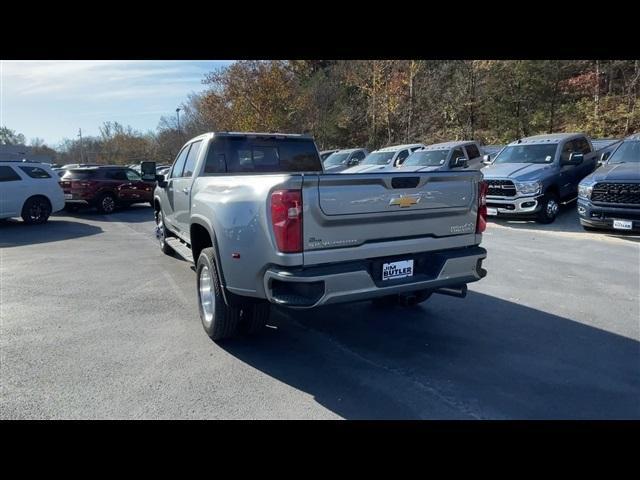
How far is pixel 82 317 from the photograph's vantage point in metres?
5.03

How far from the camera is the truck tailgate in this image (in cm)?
321

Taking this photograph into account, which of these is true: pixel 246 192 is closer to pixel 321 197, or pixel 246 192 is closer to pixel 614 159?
pixel 321 197

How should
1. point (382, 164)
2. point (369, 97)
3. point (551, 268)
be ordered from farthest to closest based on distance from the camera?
point (369, 97), point (382, 164), point (551, 268)

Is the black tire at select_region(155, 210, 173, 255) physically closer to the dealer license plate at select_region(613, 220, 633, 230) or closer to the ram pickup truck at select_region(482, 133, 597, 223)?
the ram pickup truck at select_region(482, 133, 597, 223)

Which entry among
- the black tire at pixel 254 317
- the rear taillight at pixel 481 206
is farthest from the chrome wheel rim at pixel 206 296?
the rear taillight at pixel 481 206

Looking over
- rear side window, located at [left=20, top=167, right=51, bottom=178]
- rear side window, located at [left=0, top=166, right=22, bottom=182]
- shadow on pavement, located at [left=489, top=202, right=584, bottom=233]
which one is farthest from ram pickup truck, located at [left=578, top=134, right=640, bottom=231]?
rear side window, located at [left=0, top=166, right=22, bottom=182]

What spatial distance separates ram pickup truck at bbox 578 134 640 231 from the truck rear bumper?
6.46 metres

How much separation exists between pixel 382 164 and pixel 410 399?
14.3 meters

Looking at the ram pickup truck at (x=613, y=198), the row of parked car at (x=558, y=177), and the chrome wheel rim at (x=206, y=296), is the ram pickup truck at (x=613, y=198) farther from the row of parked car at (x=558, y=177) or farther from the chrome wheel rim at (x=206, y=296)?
the chrome wheel rim at (x=206, y=296)

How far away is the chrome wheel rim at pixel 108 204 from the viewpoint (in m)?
15.5

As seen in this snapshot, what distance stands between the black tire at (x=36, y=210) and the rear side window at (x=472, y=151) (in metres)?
13.9

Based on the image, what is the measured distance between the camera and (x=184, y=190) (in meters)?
5.52

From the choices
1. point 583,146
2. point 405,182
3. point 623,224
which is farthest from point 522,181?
point 405,182
